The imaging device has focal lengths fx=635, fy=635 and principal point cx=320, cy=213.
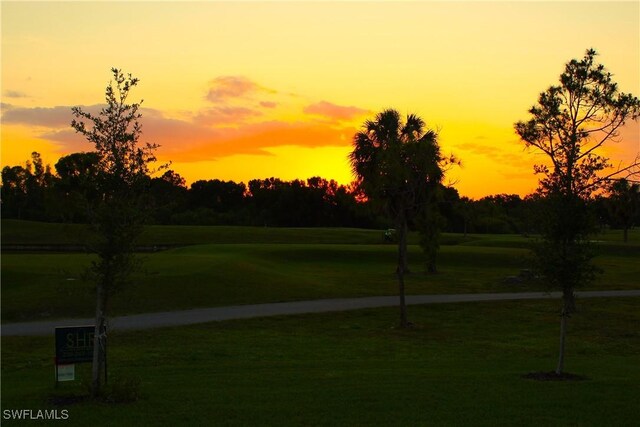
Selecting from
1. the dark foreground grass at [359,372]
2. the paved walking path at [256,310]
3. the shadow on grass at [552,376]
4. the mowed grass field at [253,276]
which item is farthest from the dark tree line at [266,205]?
the shadow on grass at [552,376]

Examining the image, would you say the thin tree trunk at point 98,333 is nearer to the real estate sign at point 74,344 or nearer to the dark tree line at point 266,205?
the real estate sign at point 74,344

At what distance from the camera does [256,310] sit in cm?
2544

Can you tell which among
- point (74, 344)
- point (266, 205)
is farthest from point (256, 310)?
point (266, 205)

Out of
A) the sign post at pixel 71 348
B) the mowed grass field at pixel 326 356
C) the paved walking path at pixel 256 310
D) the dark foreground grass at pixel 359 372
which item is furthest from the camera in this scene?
the paved walking path at pixel 256 310

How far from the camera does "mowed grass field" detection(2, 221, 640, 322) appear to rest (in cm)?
2438

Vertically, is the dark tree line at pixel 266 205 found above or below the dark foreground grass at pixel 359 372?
above

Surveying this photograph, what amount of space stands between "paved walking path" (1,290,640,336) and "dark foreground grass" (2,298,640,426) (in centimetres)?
122

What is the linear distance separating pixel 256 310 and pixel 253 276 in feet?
27.9

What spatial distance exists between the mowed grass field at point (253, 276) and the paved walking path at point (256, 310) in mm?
1189

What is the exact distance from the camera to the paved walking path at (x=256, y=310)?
21.1 meters

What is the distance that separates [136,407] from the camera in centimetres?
988

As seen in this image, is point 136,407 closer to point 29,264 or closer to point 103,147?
point 103,147

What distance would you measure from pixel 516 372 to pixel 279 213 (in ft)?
349

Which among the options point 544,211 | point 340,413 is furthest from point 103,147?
point 544,211
